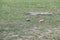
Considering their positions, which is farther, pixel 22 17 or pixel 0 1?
pixel 0 1

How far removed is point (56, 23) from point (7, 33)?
1.35 m

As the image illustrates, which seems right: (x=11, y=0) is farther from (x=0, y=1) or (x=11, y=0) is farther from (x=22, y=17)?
(x=22, y=17)

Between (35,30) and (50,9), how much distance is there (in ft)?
6.93

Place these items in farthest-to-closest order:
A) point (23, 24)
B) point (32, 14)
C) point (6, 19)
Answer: point (32, 14)
point (6, 19)
point (23, 24)

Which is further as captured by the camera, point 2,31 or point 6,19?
point 6,19

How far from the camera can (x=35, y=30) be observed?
4.19 metres

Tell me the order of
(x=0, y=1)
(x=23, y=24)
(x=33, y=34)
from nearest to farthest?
(x=33, y=34) → (x=23, y=24) → (x=0, y=1)

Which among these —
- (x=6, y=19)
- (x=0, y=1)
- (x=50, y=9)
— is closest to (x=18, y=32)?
(x=6, y=19)

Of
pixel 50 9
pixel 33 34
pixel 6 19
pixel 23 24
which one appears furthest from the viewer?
pixel 50 9

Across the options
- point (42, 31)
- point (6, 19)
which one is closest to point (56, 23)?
→ point (42, 31)

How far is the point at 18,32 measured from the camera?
13.2 feet

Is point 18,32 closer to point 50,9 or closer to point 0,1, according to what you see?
point 50,9

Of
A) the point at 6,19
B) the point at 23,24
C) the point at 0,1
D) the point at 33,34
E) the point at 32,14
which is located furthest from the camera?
the point at 0,1

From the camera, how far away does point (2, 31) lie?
13.5 ft
